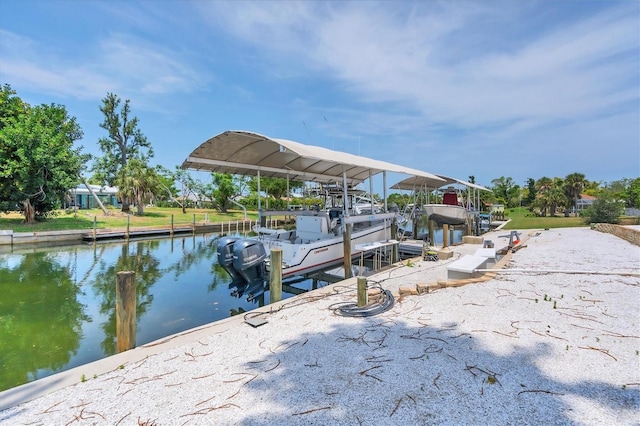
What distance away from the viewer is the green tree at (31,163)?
1772cm

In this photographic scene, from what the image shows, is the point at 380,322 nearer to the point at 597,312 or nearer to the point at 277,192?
the point at 597,312

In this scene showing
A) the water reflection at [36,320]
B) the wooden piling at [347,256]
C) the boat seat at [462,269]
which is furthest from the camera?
the wooden piling at [347,256]

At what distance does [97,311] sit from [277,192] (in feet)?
115

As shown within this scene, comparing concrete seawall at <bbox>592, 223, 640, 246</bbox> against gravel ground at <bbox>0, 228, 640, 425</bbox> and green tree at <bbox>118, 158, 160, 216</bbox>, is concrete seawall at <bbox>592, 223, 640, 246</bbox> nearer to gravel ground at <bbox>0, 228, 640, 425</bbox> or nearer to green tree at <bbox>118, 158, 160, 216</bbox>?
gravel ground at <bbox>0, 228, 640, 425</bbox>

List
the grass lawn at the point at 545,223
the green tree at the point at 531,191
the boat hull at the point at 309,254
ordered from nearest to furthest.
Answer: the boat hull at the point at 309,254 → the grass lawn at the point at 545,223 → the green tree at the point at 531,191

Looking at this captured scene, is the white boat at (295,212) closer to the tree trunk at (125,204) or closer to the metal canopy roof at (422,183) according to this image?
the metal canopy roof at (422,183)

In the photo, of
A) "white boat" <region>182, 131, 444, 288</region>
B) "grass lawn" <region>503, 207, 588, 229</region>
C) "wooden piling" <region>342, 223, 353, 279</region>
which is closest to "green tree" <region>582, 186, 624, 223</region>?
"grass lawn" <region>503, 207, 588, 229</region>

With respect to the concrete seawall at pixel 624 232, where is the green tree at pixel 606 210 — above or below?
above

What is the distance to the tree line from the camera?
59.1ft

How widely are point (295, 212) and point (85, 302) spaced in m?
6.94

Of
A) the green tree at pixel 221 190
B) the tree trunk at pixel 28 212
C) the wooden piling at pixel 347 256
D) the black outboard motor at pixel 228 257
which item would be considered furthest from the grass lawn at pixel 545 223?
the tree trunk at pixel 28 212

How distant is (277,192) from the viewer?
4238 cm

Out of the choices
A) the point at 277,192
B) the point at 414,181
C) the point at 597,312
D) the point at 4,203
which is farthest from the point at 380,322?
the point at 277,192

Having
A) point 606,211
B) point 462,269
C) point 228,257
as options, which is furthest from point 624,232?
point 228,257
